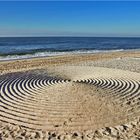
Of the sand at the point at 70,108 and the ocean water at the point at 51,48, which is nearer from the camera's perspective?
the sand at the point at 70,108

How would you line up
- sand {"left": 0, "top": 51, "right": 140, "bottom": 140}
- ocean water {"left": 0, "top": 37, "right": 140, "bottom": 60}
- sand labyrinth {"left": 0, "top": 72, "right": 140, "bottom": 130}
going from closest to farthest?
sand {"left": 0, "top": 51, "right": 140, "bottom": 140} < sand labyrinth {"left": 0, "top": 72, "right": 140, "bottom": 130} < ocean water {"left": 0, "top": 37, "right": 140, "bottom": 60}

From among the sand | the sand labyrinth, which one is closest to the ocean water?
the sand labyrinth

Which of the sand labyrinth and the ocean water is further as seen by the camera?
the ocean water

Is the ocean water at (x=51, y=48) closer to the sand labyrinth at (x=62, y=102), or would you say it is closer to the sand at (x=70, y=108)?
the sand labyrinth at (x=62, y=102)

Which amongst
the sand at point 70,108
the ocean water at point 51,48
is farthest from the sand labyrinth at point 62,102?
the ocean water at point 51,48

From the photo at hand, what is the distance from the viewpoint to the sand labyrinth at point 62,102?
7644 millimetres

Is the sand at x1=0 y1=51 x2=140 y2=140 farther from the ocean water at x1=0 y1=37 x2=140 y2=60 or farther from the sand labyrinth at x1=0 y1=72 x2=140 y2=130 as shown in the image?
the ocean water at x1=0 y1=37 x2=140 y2=60

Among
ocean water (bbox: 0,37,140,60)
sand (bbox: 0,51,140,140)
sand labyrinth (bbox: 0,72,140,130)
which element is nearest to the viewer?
sand (bbox: 0,51,140,140)

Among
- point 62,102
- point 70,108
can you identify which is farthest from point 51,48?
point 70,108

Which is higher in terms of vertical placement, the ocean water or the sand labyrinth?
the sand labyrinth

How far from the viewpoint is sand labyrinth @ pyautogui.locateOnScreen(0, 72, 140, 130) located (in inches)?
301

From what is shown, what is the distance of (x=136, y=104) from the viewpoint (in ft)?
28.7

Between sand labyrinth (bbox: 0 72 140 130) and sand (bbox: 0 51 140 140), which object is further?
sand labyrinth (bbox: 0 72 140 130)

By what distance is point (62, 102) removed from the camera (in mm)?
8922
